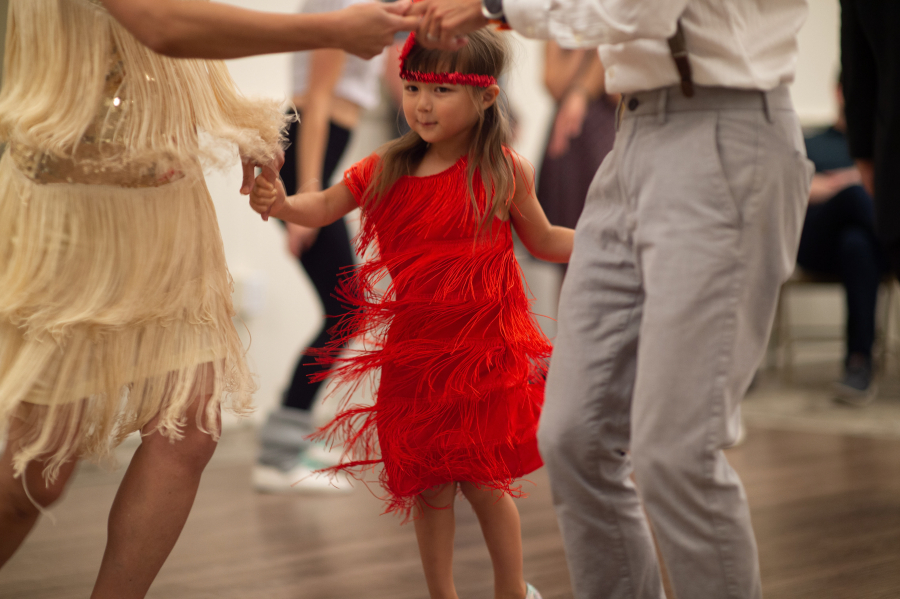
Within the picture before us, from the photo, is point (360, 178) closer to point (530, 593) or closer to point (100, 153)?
point (100, 153)


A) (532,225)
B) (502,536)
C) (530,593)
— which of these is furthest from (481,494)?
(532,225)

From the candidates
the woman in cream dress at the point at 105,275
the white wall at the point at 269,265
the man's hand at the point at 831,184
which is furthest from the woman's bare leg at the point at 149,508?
the man's hand at the point at 831,184

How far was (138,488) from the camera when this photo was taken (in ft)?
3.80

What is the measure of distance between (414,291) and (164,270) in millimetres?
374

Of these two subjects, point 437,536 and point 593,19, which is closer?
point 593,19

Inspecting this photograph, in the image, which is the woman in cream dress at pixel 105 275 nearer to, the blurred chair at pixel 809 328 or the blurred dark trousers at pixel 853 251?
the blurred chair at pixel 809 328

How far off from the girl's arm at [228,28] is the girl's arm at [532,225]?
400 mm

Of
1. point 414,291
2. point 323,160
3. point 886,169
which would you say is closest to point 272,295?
point 323,160

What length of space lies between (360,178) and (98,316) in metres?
0.46

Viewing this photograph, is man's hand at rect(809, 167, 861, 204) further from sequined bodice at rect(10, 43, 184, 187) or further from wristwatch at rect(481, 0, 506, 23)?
sequined bodice at rect(10, 43, 184, 187)

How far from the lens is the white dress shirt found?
919 mm

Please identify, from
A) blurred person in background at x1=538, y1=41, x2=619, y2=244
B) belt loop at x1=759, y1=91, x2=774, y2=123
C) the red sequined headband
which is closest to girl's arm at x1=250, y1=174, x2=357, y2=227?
the red sequined headband

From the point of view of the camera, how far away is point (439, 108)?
1307 millimetres

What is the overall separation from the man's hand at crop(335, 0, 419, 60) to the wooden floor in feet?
3.29
